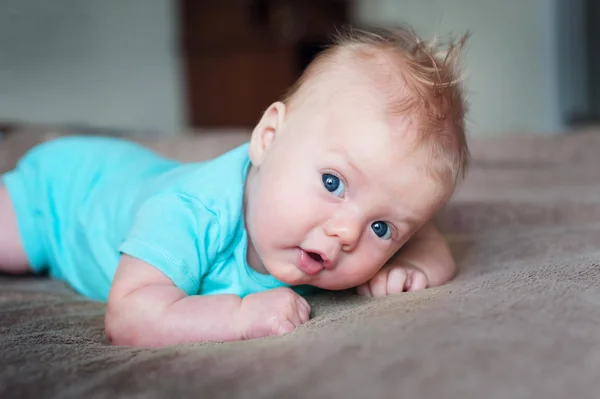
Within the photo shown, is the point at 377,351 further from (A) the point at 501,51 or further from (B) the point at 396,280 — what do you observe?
(A) the point at 501,51

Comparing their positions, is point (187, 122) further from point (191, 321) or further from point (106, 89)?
point (191, 321)

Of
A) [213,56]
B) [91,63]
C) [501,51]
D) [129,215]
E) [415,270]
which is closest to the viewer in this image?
[415,270]

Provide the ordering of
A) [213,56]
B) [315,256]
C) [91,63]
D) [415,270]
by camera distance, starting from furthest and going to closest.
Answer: [213,56], [91,63], [415,270], [315,256]

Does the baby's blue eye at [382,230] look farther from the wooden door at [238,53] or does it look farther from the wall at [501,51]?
the wall at [501,51]

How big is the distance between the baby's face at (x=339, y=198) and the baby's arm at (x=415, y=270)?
0.05 metres

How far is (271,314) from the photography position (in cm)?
71

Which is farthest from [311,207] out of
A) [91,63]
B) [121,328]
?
[91,63]

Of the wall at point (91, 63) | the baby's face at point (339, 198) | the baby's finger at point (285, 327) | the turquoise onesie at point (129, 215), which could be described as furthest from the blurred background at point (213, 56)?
the baby's finger at point (285, 327)

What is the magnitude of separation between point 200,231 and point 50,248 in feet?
1.55

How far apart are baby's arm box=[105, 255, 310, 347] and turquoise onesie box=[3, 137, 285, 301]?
54 millimetres

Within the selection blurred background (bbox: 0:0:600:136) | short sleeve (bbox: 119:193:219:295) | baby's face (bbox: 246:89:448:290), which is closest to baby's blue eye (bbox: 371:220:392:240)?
baby's face (bbox: 246:89:448:290)

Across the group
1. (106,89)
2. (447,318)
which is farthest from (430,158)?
(106,89)

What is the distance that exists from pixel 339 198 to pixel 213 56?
3.77 m

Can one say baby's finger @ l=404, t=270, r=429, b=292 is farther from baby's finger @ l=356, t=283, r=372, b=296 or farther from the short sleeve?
the short sleeve
